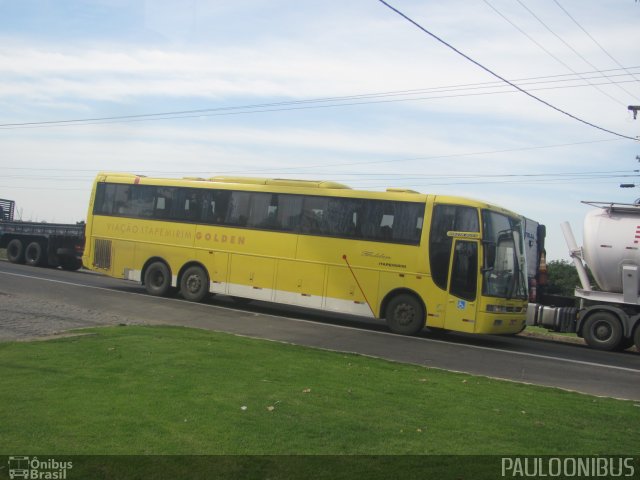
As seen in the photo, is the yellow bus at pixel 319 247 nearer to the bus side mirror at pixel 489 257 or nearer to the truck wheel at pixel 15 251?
the bus side mirror at pixel 489 257

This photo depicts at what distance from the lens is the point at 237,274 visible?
1991 cm

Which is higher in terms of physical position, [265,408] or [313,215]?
[313,215]

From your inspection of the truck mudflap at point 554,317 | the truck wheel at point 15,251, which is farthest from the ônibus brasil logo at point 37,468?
the truck wheel at point 15,251

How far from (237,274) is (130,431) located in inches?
531

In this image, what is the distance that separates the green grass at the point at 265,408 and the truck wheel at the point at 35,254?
21.1 metres

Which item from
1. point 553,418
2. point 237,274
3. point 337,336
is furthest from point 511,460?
point 237,274

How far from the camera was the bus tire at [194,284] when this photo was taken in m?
20.5

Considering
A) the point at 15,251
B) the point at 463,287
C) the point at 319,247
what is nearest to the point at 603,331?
the point at 463,287

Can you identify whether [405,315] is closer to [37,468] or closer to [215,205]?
[215,205]

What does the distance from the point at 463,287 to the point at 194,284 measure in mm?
8074

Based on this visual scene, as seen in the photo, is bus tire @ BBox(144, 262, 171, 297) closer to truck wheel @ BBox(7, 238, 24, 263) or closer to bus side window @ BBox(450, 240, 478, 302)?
bus side window @ BBox(450, 240, 478, 302)

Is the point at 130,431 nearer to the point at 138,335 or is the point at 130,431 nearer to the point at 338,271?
the point at 138,335

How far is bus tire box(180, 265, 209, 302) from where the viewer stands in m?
20.5

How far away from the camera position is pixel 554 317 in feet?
64.0
